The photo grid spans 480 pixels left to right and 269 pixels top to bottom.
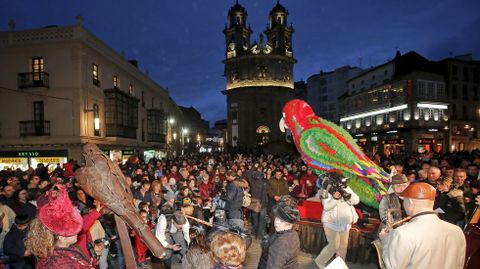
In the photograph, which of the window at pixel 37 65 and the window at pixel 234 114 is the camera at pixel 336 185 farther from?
the window at pixel 234 114

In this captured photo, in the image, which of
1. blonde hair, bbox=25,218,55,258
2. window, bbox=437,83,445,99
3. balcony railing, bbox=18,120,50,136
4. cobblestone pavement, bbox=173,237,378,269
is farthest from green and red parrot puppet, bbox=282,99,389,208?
window, bbox=437,83,445,99

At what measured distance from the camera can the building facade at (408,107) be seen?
3744 cm

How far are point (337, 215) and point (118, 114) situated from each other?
2176 centimetres

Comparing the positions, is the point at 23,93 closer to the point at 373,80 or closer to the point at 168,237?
the point at 168,237

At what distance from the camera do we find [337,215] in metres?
6.85

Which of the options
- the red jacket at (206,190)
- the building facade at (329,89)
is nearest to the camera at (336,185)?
the red jacket at (206,190)

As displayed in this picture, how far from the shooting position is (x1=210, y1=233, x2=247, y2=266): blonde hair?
3.07 meters

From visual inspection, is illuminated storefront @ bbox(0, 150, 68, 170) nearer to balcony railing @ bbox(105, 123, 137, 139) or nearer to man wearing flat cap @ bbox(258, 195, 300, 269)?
balcony railing @ bbox(105, 123, 137, 139)

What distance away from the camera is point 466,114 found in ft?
134

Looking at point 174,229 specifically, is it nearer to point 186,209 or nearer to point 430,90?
point 186,209

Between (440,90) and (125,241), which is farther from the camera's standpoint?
(440,90)

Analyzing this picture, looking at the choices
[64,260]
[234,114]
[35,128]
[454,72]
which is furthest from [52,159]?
[454,72]

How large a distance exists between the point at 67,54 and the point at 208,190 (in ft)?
51.5

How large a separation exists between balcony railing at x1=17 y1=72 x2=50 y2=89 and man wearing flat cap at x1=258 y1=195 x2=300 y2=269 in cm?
2175
